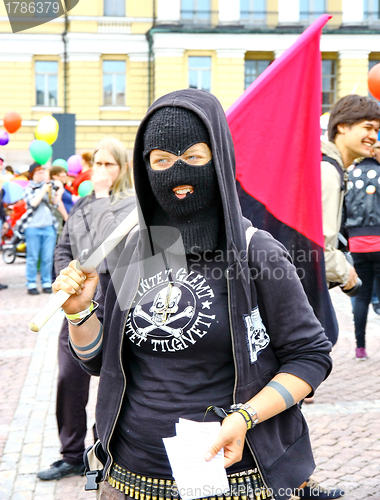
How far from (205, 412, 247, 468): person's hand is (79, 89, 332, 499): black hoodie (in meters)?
0.09

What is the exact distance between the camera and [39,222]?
9.77m

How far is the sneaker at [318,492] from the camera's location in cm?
324

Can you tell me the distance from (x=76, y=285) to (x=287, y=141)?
1.54 m

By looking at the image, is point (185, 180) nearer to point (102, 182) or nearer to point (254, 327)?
point (254, 327)

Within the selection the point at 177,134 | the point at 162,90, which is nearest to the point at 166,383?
the point at 177,134

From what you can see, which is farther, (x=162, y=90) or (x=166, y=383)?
(x=162, y=90)

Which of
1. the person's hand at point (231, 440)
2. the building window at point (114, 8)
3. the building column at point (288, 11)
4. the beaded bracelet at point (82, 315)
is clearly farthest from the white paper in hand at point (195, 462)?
the building window at point (114, 8)

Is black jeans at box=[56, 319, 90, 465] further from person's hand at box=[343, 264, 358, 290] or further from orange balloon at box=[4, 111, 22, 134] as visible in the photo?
orange balloon at box=[4, 111, 22, 134]

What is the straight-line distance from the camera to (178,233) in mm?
1908

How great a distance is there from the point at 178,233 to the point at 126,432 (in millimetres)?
621

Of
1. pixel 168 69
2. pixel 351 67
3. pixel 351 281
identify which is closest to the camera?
pixel 351 281

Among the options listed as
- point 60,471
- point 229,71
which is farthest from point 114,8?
point 60,471

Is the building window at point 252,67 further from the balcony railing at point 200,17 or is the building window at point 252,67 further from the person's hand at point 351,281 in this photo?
the person's hand at point 351,281

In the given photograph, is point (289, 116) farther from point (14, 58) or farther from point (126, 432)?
point (14, 58)
